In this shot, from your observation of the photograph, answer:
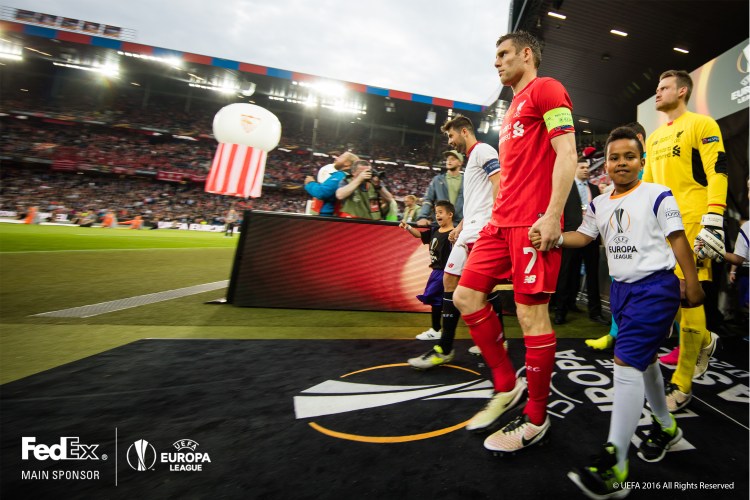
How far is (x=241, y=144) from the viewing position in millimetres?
8680

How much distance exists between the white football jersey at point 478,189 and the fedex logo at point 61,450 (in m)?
2.27

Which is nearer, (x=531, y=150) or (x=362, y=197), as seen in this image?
(x=531, y=150)

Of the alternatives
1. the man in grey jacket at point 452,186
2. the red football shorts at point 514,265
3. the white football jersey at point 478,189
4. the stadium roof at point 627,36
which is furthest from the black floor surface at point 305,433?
the stadium roof at point 627,36

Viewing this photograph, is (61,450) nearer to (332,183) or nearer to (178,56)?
(332,183)

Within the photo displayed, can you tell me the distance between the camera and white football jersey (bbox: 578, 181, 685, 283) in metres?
1.33

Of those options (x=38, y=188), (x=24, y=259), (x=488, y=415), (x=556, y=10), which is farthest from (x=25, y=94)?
(x=488, y=415)

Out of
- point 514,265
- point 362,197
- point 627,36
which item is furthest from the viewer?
point 627,36

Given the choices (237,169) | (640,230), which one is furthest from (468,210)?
(237,169)

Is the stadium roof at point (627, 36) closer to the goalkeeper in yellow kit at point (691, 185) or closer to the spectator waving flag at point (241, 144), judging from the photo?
the spectator waving flag at point (241, 144)

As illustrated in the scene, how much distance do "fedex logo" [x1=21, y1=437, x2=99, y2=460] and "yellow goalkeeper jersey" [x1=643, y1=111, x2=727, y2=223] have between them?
3428 millimetres

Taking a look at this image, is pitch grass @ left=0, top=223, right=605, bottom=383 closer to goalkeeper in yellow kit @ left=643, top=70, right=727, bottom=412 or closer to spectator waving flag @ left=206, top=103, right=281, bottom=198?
goalkeeper in yellow kit @ left=643, top=70, right=727, bottom=412

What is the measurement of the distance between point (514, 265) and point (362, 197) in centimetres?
305

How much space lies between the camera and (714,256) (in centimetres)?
177

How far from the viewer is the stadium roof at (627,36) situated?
9.62 meters
